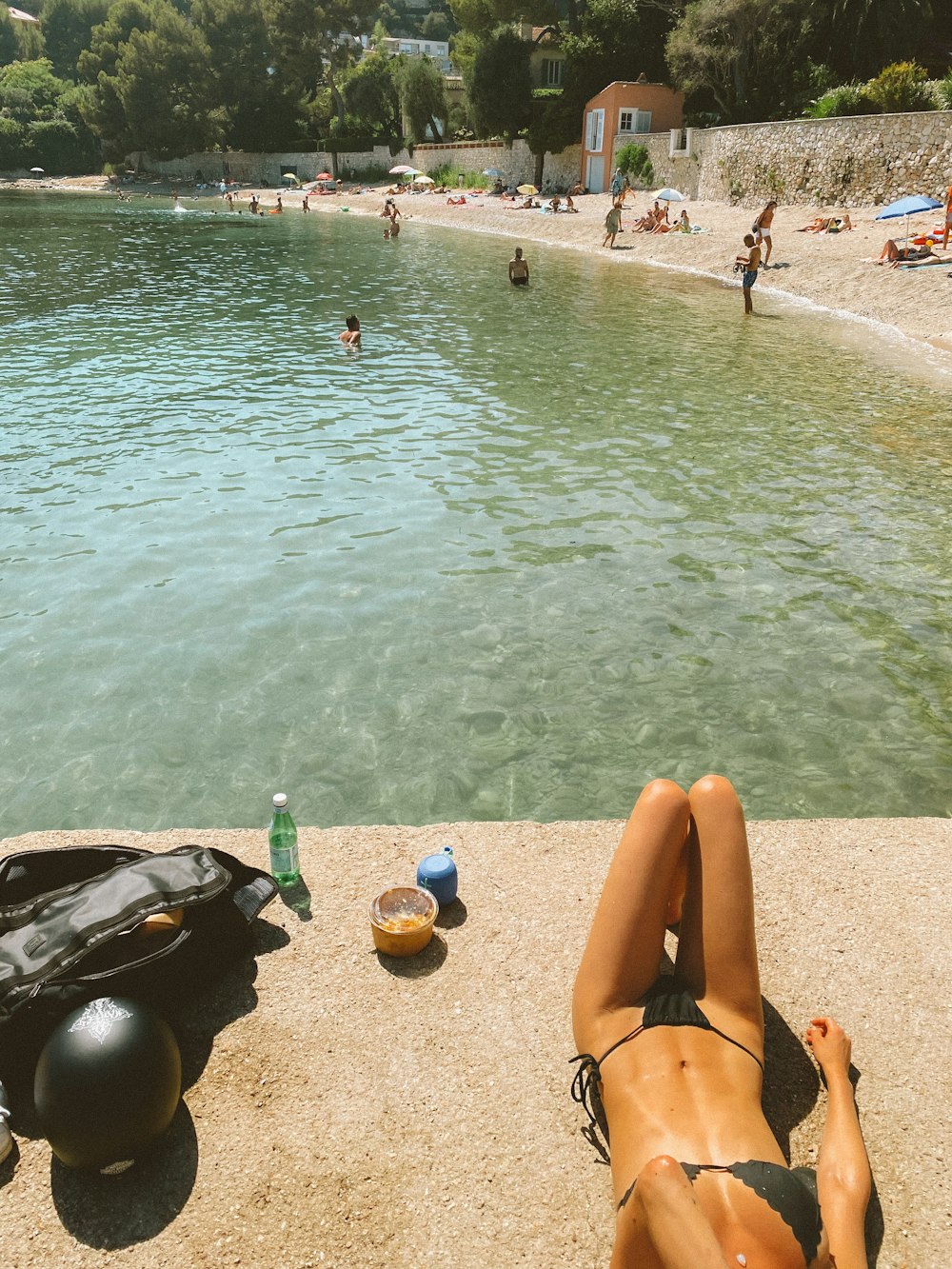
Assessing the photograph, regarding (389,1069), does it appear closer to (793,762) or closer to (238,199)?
(793,762)

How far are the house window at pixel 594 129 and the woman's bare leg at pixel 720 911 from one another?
62351mm

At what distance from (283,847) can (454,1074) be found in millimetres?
1677

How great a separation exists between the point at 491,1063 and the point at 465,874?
4.34 ft

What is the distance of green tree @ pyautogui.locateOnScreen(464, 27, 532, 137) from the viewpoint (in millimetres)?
61219

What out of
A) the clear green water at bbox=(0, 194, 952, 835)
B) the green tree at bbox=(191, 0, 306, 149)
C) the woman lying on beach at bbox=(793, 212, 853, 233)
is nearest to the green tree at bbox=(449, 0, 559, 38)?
the green tree at bbox=(191, 0, 306, 149)

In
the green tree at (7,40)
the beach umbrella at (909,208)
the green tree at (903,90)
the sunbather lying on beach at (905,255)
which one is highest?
the green tree at (7,40)

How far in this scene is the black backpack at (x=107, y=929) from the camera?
12.3 feet

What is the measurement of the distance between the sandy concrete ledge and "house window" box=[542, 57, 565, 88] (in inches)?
3183

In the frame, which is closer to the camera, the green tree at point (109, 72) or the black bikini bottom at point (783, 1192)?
the black bikini bottom at point (783, 1192)

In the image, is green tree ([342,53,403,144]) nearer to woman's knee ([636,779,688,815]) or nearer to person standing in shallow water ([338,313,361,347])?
person standing in shallow water ([338,313,361,347])

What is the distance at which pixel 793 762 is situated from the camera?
7016 mm

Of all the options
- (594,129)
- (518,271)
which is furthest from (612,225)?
(594,129)

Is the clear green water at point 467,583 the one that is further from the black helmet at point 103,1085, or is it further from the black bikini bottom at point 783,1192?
the black bikini bottom at point 783,1192

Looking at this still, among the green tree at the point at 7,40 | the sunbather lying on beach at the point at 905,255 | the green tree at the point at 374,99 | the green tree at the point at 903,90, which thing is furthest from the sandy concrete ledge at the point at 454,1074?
the green tree at the point at 7,40
